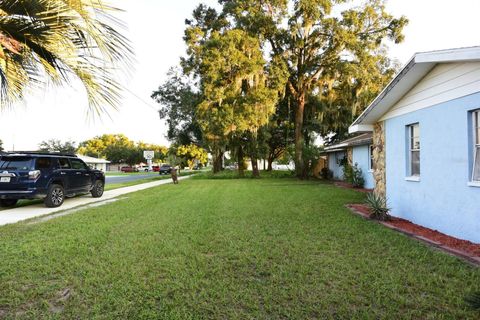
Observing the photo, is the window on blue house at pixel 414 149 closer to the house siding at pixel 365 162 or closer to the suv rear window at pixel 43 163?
the house siding at pixel 365 162

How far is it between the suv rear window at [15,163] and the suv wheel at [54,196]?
3.22 feet

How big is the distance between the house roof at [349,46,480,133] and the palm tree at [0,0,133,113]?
18.9ft

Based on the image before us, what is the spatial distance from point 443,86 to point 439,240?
3007mm

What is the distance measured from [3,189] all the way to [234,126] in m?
13.8

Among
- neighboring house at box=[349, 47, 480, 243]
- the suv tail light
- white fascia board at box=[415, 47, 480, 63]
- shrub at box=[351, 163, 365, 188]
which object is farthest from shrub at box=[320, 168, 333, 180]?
the suv tail light

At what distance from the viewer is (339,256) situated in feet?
16.7

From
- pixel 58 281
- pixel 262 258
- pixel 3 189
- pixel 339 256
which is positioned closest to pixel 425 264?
pixel 339 256

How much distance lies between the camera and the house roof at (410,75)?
5.70 m

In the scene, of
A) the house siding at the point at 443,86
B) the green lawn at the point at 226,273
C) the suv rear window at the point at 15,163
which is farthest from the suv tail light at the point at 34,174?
the house siding at the point at 443,86

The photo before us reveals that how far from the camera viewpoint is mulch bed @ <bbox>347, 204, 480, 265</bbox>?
514 cm

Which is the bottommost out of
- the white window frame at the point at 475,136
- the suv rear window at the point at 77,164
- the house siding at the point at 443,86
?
the suv rear window at the point at 77,164

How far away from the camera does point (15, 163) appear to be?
10.0 meters

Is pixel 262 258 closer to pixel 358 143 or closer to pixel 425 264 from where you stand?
pixel 425 264

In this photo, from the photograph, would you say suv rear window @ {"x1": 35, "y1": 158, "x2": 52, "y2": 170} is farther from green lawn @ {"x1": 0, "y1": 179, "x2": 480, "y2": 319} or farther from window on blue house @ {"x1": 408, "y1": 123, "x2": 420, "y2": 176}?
window on blue house @ {"x1": 408, "y1": 123, "x2": 420, "y2": 176}
